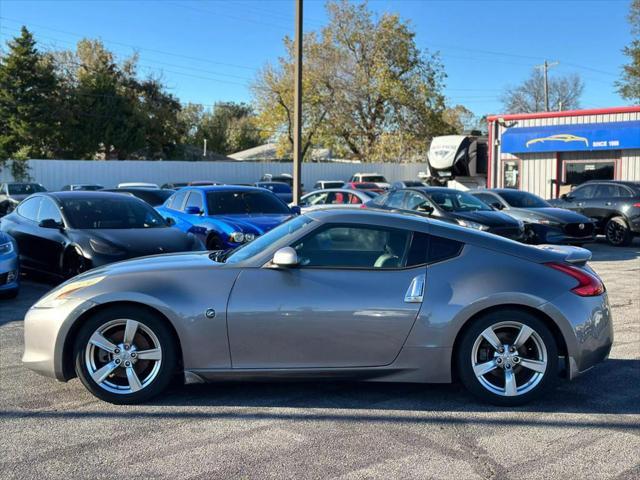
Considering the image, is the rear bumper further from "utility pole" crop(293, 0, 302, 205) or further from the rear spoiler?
the rear spoiler

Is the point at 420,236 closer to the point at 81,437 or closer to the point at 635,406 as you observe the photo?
the point at 635,406

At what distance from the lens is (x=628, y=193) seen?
51.9ft

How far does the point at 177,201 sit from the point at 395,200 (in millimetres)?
4847

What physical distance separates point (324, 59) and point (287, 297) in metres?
41.2

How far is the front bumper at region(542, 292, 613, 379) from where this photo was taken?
441 cm

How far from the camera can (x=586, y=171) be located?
79.9ft

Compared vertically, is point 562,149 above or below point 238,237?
above

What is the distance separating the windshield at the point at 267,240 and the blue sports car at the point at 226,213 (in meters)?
5.48

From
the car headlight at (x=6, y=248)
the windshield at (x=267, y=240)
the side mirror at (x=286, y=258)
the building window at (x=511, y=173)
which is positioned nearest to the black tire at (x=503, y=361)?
the side mirror at (x=286, y=258)

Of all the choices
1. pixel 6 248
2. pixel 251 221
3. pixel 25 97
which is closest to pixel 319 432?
pixel 6 248

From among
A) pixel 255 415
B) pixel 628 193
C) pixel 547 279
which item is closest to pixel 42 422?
pixel 255 415

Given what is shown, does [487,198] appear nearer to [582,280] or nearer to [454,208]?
[454,208]

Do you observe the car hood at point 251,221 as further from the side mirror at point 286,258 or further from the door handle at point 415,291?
the door handle at point 415,291

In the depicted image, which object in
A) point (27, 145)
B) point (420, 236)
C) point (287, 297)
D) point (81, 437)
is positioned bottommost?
point (81, 437)
